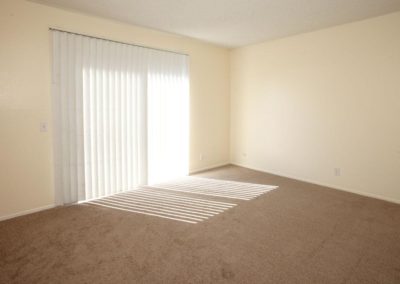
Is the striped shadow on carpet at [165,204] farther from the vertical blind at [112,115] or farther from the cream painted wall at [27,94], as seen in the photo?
the cream painted wall at [27,94]

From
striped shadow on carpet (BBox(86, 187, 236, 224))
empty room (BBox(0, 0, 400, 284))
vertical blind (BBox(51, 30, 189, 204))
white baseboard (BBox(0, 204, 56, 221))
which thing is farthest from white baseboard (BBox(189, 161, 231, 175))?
white baseboard (BBox(0, 204, 56, 221))

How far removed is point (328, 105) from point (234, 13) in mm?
2109

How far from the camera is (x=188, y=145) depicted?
16.9 ft

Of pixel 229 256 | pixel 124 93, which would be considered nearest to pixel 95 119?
pixel 124 93

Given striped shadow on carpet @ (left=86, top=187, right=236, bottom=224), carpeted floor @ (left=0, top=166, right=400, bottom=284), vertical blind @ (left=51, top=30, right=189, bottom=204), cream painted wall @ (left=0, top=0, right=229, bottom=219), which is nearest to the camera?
carpeted floor @ (left=0, top=166, right=400, bottom=284)

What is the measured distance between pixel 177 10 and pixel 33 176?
2.80 m

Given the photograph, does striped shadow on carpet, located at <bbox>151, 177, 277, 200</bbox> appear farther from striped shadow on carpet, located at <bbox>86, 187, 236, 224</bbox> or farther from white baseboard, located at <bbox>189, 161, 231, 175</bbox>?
white baseboard, located at <bbox>189, 161, 231, 175</bbox>

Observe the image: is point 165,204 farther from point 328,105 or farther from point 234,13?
point 328,105

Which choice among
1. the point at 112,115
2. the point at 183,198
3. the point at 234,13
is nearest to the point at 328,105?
the point at 234,13

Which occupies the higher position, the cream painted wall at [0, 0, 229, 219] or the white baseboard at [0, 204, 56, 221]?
the cream painted wall at [0, 0, 229, 219]

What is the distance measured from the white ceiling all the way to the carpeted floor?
8.42 feet

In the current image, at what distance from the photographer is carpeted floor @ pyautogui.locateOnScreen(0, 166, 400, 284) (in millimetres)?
2160

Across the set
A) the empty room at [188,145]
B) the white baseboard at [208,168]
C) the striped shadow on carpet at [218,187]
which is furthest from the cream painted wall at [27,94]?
the white baseboard at [208,168]

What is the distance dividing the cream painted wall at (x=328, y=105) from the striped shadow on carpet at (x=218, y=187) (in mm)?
1025
